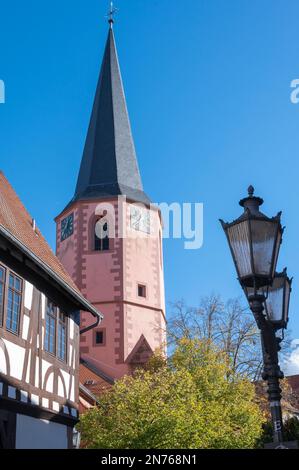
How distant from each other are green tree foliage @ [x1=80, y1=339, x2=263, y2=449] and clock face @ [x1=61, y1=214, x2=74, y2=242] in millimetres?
13688

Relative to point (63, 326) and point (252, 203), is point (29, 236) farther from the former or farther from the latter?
point (252, 203)

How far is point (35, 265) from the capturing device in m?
13.7

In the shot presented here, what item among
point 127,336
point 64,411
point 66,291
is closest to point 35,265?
point 66,291

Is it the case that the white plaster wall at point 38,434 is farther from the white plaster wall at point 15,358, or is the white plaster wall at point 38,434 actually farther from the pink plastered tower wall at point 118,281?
the pink plastered tower wall at point 118,281

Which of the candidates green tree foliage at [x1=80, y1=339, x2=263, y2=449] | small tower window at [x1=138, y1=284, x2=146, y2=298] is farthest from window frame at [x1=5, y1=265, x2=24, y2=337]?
small tower window at [x1=138, y1=284, x2=146, y2=298]

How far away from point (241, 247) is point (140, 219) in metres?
32.3

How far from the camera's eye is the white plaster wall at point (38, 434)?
12.5 m

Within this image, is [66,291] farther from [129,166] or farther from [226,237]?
[129,166]

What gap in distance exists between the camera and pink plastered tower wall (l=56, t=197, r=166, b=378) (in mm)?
34031

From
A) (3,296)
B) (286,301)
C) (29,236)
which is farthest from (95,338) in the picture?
(286,301)

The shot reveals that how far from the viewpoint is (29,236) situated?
626 inches

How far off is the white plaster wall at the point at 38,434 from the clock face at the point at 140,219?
76.1 ft

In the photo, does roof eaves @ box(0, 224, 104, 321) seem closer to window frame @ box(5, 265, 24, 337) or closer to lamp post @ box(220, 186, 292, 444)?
window frame @ box(5, 265, 24, 337)
